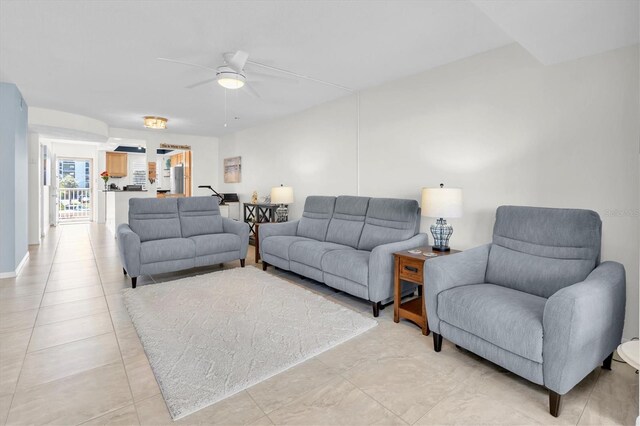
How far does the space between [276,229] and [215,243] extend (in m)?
0.83

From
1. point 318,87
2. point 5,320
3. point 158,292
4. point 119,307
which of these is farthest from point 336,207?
point 5,320

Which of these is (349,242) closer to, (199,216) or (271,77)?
(271,77)

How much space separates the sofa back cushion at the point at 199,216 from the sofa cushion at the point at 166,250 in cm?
47

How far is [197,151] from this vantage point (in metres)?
7.86

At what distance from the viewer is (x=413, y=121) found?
12.1ft

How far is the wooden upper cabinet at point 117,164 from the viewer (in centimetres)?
1009

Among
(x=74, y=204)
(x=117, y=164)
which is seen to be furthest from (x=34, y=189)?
(x=74, y=204)

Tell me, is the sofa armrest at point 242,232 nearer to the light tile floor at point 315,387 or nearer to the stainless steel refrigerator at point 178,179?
the light tile floor at point 315,387

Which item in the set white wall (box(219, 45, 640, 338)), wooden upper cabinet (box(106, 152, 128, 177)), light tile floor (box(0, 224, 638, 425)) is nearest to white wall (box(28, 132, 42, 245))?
wooden upper cabinet (box(106, 152, 128, 177))

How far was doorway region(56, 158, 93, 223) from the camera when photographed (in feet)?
33.3

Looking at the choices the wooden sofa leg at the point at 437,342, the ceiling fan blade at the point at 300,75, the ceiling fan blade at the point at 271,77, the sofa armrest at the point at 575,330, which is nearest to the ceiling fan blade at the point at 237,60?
the ceiling fan blade at the point at 300,75

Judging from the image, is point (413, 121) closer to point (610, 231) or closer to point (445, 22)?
point (445, 22)

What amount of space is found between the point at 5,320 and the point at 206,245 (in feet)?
6.25

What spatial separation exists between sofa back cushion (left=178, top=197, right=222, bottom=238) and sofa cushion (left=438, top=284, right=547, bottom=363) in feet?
11.4
